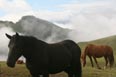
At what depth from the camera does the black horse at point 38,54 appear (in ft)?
46.3

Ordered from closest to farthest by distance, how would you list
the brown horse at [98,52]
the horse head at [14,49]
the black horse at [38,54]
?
the horse head at [14,49], the black horse at [38,54], the brown horse at [98,52]

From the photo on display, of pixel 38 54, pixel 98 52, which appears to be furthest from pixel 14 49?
pixel 98 52

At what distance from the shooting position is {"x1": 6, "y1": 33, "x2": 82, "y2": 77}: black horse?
14.1 meters

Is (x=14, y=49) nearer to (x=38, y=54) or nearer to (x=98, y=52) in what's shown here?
(x=38, y=54)

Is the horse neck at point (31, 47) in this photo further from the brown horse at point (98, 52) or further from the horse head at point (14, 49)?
the brown horse at point (98, 52)

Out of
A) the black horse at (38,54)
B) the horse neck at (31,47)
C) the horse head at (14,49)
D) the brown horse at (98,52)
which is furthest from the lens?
the brown horse at (98,52)

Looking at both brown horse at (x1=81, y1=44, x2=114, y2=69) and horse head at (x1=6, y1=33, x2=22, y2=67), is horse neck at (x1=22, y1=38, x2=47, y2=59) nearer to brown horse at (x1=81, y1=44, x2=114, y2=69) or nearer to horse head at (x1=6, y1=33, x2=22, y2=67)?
horse head at (x1=6, y1=33, x2=22, y2=67)

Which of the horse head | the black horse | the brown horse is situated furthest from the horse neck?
the brown horse

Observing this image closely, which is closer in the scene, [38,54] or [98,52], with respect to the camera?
[38,54]

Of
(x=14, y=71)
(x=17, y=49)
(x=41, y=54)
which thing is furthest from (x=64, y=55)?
(x=14, y=71)

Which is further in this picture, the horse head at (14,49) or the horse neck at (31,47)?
the horse neck at (31,47)

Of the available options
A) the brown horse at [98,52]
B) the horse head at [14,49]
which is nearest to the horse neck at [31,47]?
the horse head at [14,49]

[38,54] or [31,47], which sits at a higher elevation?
[31,47]

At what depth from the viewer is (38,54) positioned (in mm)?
15016
